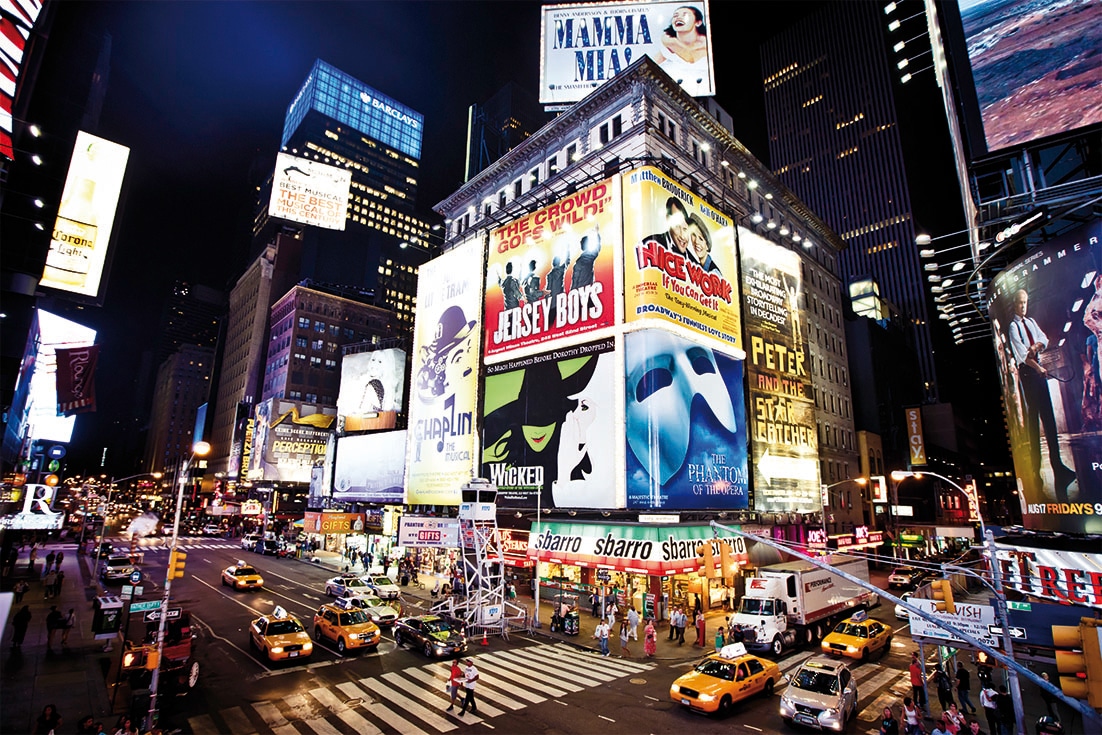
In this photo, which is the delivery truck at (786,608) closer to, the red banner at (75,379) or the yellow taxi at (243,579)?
the yellow taxi at (243,579)

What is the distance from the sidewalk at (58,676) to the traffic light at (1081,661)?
22893mm

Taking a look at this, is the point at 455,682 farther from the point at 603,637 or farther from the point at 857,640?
the point at 857,640

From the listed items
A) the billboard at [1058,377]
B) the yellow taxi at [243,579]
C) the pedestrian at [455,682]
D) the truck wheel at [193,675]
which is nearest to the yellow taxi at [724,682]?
the pedestrian at [455,682]

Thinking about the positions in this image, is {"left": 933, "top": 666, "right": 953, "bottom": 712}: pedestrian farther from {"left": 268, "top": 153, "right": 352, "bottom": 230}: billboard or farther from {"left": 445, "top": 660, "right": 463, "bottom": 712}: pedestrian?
{"left": 268, "top": 153, "right": 352, "bottom": 230}: billboard

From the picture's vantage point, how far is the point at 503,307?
4231 cm

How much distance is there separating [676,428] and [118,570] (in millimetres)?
40523

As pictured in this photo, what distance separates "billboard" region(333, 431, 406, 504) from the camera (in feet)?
185

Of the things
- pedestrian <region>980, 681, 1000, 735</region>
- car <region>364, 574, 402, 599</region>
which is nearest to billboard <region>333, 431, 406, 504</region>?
car <region>364, 574, 402, 599</region>

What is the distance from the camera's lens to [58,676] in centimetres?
1878

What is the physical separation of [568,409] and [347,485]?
37.6 metres

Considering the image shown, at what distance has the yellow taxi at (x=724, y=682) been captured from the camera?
52.9 ft

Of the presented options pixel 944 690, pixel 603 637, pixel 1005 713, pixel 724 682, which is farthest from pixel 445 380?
pixel 1005 713

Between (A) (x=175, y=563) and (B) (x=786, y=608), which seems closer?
(A) (x=175, y=563)

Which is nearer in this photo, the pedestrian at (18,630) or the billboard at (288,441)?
the pedestrian at (18,630)
